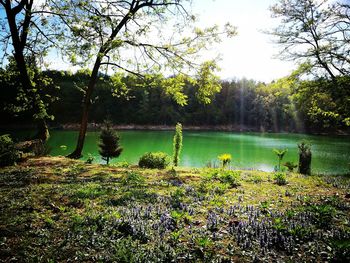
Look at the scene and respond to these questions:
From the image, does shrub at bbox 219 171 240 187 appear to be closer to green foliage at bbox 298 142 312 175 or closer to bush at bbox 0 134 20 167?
bush at bbox 0 134 20 167

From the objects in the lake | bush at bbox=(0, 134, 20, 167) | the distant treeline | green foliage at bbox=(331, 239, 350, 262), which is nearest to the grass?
green foliage at bbox=(331, 239, 350, 262)

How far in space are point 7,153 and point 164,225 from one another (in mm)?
11116

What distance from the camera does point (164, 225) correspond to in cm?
536

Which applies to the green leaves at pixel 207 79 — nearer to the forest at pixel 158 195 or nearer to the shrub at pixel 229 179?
the forest at pixel 158 195

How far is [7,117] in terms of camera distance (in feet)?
301

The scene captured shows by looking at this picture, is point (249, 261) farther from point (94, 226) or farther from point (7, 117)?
point (7, 117)

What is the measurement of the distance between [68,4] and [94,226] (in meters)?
13.7

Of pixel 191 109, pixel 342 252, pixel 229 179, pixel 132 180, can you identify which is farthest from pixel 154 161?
pixel 191 109

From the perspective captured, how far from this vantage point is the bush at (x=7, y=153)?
42.7 feet

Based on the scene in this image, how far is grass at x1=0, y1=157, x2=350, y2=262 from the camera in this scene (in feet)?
14.0

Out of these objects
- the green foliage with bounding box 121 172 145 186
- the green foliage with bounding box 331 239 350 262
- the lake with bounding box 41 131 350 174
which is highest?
the green foliage with bounding box 331 239 350 262

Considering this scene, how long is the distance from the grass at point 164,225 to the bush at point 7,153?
199 inches

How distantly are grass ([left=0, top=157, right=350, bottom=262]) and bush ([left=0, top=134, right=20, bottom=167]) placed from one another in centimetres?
506

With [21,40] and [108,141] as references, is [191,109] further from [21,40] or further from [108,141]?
[21,40]
